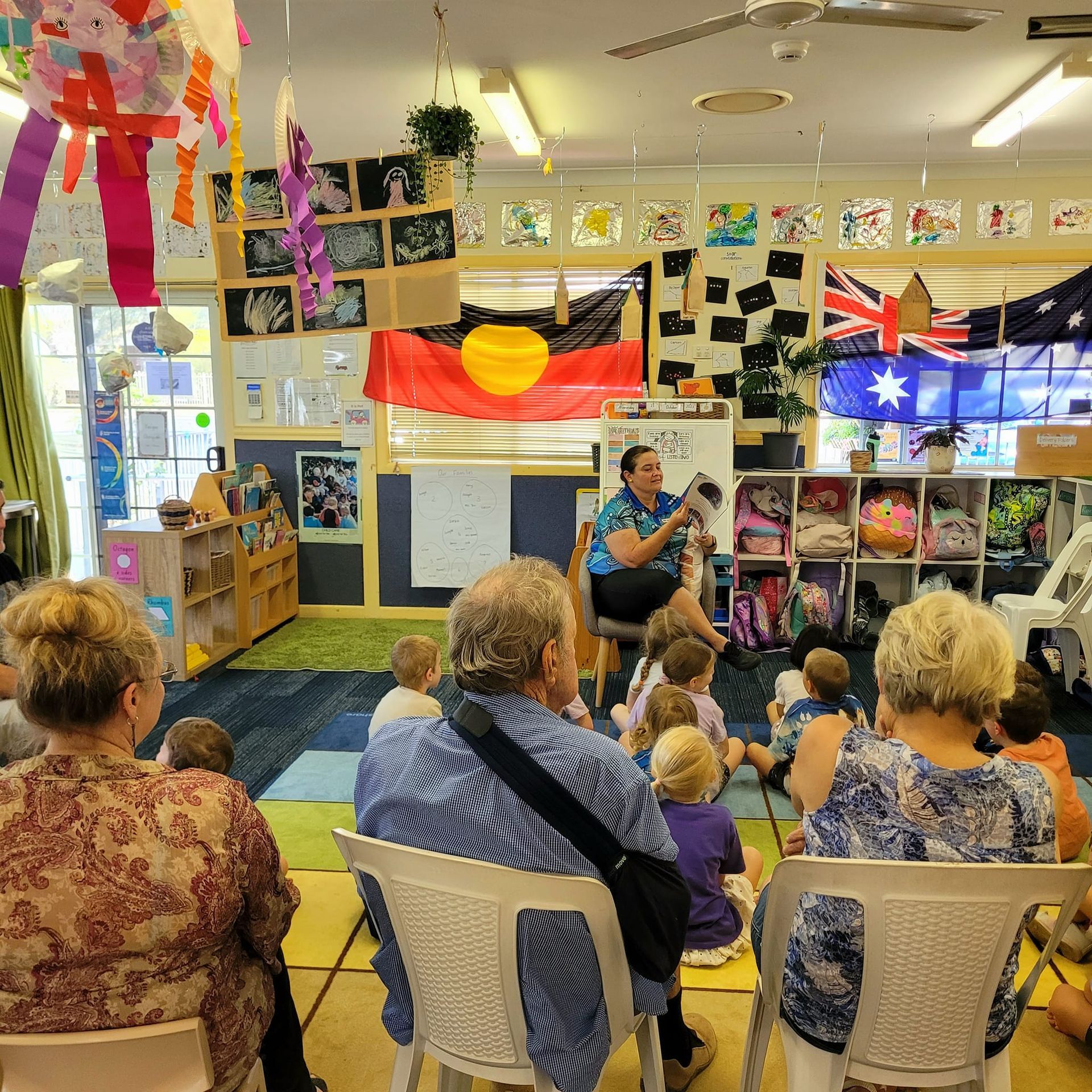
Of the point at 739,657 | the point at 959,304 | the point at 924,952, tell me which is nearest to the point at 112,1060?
the point at 924,952

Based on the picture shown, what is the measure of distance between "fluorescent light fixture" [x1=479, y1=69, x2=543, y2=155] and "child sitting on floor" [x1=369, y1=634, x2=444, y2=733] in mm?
2414

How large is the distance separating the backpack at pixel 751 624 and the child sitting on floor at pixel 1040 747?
3.03 metres

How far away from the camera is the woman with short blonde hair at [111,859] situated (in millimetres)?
1233

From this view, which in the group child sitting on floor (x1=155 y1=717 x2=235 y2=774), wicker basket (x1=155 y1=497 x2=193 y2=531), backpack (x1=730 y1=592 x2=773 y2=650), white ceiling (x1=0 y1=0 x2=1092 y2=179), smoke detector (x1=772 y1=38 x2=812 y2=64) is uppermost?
white ceiling (x1=0 y1=0 x2=1092 y2=179)

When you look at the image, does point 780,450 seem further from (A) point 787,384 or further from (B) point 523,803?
(B) point 523,803

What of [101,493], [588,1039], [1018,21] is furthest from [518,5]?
[101,493]

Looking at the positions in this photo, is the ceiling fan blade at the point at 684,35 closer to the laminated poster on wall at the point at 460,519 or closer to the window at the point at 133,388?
the laminated poster on wall at the point at 460,519

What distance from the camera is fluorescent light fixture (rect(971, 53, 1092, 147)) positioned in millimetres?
3512

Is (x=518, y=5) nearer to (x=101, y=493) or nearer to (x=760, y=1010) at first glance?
(x=760, y=1010)

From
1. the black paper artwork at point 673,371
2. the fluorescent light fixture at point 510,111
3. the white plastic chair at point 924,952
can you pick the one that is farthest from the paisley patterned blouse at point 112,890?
the black paper artwork at point 673,371

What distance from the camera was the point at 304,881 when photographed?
2805mm

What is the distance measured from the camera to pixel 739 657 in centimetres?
438

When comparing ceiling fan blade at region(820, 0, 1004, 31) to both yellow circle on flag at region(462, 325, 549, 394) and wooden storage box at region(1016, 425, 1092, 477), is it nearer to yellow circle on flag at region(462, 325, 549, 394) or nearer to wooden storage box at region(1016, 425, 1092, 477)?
wooden storage box at region(1016, 425, 1092, 477)

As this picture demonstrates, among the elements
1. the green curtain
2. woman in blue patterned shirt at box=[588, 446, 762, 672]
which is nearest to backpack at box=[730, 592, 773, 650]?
woman in blue patterned shirt at box=[588, 446, 762, 672]
